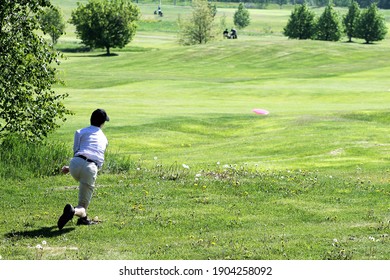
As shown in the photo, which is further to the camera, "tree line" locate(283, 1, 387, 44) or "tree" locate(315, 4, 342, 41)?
"tree" locate(315, 4, 342, 41)

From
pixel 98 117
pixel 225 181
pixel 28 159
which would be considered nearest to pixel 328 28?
pixel 225 181

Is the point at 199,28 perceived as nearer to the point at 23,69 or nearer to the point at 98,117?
the point at 23,69

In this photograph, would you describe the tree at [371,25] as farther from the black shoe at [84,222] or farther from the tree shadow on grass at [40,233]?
the tree shadow on grass at [40,233]

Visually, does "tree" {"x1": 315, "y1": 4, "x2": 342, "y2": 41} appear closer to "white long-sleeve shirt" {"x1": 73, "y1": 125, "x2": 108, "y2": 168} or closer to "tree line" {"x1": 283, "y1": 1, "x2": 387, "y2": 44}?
"tree line" {"x1": 283, "y1": 1, "x2": 387, "y2": 44}

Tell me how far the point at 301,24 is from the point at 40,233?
130 meters

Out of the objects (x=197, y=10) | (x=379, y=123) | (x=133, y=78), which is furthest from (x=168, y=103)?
(x=197, y=10)

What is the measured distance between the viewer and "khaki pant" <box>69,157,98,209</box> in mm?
14305

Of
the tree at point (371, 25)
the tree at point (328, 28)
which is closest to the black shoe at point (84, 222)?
the tree at point (328, 28)

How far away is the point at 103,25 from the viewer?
125000 millimetres

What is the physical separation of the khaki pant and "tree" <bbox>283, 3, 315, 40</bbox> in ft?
418

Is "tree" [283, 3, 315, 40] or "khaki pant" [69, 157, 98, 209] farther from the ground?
"khaki pant" [69, 157, 98, 209]

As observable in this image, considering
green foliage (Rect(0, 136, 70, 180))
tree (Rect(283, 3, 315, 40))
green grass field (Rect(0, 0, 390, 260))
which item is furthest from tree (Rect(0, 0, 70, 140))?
tree (Rect(283, 3, 315, 40))

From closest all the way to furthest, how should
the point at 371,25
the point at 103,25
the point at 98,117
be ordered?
the point at 98,117, the point at 103,25, the point at 371,25

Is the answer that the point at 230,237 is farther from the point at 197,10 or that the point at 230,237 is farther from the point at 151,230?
the point at 197,10
